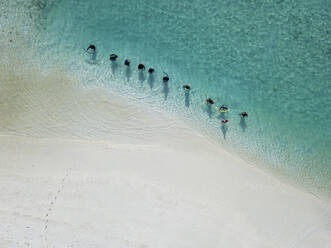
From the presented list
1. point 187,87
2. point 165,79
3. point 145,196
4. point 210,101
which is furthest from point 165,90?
point 145,196

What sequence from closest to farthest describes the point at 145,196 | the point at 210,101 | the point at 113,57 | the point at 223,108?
the point at 145,196 < the point at 113,57 < the point at 210,101 < the point at 223,108

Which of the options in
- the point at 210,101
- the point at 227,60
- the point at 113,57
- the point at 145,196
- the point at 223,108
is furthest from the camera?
the point at 227,60

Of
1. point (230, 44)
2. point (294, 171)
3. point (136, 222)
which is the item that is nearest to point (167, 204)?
point (136, 222)

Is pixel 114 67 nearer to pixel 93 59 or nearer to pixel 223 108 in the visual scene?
pixel 93 59

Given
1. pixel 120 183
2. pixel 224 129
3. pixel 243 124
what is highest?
pixel 243 124

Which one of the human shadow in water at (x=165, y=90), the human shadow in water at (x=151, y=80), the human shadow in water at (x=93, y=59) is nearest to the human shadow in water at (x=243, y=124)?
the human shadow in water at (x=165, y=90)

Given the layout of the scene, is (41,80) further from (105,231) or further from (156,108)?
(105,231)

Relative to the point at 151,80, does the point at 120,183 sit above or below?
below
